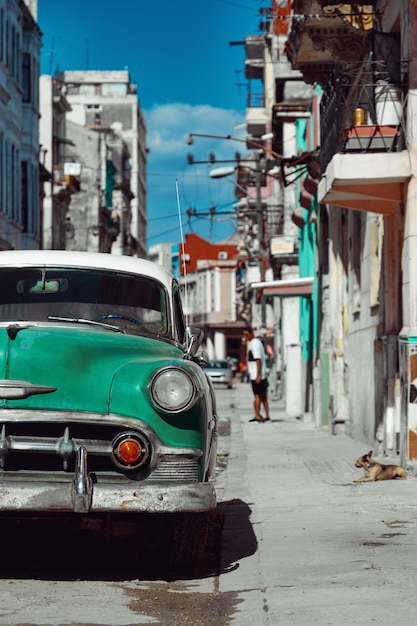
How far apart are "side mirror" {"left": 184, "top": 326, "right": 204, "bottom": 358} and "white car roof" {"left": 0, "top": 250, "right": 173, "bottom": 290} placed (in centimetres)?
32

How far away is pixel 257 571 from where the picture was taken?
7.22 metres

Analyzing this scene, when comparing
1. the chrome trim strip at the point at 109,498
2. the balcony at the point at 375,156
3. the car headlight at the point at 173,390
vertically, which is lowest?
the chrome trim strip at the point at 109,498

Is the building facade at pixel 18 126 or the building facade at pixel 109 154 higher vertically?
the building facade at pixel 109 154

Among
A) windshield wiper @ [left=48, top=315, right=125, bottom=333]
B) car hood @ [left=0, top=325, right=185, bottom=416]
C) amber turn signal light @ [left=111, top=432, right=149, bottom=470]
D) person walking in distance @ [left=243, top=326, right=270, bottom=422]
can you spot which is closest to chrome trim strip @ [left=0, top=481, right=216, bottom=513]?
amber turn signal light @ [left=111, top=432, right=149, bottom=470]

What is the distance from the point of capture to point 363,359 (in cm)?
1784

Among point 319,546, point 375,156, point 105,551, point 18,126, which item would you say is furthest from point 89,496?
point 18,126

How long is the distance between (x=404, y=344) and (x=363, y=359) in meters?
5.34

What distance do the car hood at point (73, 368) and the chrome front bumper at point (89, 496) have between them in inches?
12.8

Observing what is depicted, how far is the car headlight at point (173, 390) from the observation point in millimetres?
6586

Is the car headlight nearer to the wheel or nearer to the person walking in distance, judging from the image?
the wheel

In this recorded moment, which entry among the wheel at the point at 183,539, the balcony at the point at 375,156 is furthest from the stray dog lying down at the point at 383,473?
the wheel at the point at 183,539

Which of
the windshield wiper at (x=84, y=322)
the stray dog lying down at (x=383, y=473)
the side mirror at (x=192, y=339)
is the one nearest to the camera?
the windshield wiper at (x=84, y=322)

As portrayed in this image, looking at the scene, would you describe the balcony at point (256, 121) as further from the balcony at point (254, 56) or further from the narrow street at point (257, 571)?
the narrow street at point (257, 571)

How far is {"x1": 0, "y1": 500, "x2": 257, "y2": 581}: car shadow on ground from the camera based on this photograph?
7141 mm
